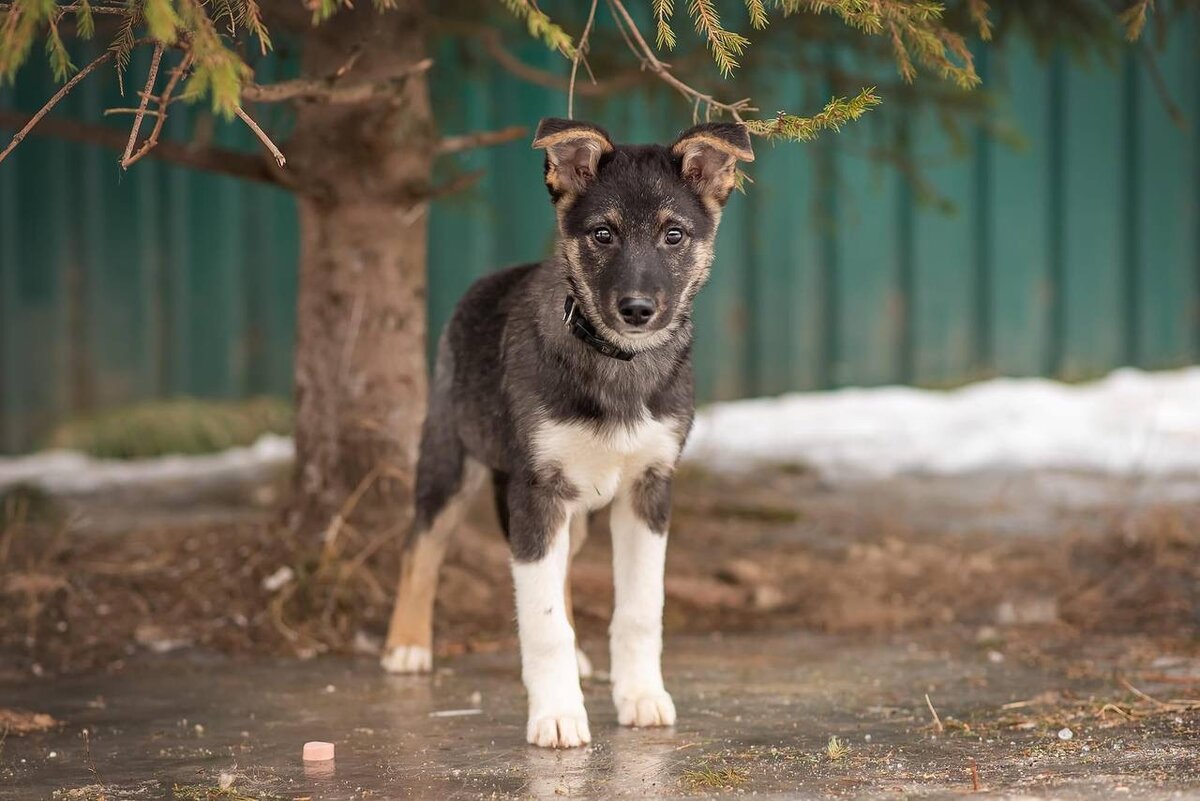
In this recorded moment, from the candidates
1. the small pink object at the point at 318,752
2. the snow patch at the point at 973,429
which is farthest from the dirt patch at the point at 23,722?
the snow patch at the point at 973,429

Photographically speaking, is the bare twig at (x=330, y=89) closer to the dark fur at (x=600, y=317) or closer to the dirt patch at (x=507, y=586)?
the dark fur at (x=600, y=317)

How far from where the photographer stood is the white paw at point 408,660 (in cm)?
578

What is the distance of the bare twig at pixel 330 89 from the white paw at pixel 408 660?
6.92 feet

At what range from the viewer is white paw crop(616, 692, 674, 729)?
4715 mm

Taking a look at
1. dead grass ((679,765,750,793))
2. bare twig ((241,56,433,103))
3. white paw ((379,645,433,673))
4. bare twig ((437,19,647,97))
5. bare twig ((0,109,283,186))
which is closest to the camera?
dead grass ((679,765,750,793))

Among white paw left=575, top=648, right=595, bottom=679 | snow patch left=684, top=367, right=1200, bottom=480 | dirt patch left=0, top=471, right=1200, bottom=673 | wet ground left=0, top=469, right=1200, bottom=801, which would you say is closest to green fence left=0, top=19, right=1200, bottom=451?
snow patch left=684, top=367, right=1200, bottom=480

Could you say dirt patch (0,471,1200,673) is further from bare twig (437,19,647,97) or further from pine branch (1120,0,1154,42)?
pine branch (1120,0,1154,42)

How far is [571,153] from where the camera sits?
467cm

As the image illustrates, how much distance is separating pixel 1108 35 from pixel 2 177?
767cm

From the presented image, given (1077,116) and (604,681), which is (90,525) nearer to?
(604,681)

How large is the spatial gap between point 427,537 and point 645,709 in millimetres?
1439

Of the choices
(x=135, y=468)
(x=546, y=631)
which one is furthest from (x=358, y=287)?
(x=135, y=468)

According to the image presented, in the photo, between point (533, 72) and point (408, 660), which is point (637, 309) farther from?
point (533, 72)

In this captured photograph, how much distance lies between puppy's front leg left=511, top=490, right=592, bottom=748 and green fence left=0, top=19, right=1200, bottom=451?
6.37 m
